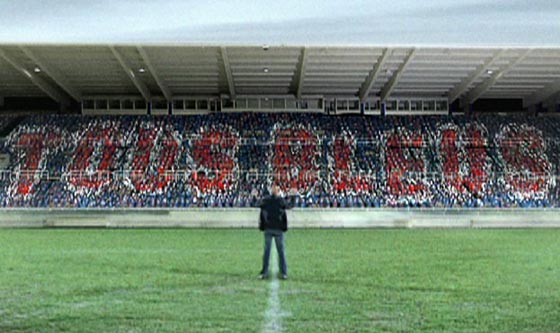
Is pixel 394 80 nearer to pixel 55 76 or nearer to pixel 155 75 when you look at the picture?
pixel 155 75

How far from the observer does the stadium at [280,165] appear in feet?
57.7

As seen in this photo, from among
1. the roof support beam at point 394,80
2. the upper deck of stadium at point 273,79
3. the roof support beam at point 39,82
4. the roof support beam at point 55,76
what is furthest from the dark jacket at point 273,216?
the roof support beam at point 39,82

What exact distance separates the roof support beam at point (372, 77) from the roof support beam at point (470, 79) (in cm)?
462

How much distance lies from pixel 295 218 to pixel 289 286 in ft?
61.9

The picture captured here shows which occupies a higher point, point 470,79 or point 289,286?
point 470,79

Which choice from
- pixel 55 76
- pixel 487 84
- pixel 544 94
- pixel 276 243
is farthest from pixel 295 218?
pixel 276 243

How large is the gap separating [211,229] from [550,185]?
15674 mm

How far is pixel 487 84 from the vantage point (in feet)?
130

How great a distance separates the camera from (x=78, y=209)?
3169cm

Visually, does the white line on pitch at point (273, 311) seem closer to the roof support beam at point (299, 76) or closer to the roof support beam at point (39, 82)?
the roof support beam at point (299, 76)

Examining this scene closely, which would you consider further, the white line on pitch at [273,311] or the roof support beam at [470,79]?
the roof support beam at [470,79]

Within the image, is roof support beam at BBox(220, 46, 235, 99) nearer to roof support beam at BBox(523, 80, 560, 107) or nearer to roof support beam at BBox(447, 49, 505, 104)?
roof support beam at BBox(447, 49, 505, 104)

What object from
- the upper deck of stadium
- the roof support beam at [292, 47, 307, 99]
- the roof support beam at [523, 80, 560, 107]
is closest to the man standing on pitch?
the upper deck of stadium

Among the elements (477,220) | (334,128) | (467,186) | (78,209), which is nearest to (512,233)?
(477,220)
